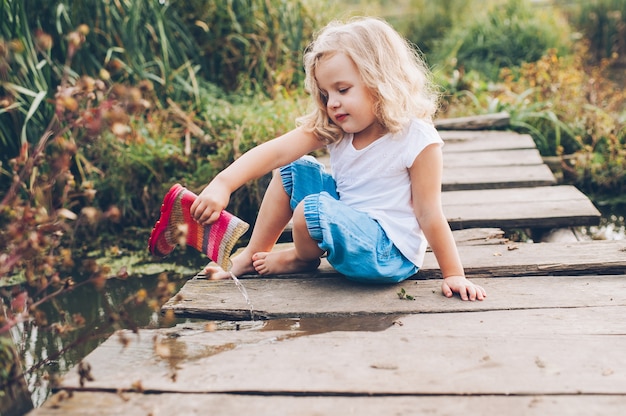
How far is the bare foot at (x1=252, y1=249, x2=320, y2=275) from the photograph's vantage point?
7.94 ft

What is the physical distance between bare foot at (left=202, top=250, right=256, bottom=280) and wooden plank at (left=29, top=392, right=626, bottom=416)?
923mm

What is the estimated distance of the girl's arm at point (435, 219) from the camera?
2176 mm

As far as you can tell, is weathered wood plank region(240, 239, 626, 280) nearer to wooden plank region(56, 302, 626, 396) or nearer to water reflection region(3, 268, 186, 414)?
wooden plank region(56, 302, 626, 396)

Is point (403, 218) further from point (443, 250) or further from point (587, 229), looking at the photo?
point (587, 229)

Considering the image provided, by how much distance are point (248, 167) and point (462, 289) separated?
32.3 inches

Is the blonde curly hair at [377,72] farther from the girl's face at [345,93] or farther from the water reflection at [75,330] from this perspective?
the water reflection at [75,330]

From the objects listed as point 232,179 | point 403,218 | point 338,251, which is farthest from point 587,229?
point 232,179

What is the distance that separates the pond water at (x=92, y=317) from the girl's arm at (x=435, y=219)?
2.42 feet

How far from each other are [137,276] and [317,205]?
1.44 m

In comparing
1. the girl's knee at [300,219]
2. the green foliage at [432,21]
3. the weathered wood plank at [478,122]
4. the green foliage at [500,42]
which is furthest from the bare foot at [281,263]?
the green foliage at [432,21]

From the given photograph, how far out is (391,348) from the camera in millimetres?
1714

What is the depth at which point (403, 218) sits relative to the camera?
2.33 m

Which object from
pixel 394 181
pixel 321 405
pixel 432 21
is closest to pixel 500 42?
pixel 432 21

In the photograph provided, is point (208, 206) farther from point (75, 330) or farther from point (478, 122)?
point (478, 122)
